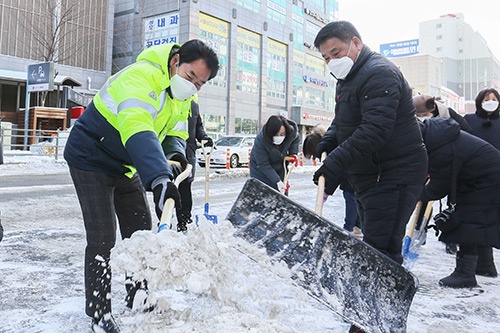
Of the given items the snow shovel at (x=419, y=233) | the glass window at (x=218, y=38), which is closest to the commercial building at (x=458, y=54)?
the glass window at (x=218, y=38)

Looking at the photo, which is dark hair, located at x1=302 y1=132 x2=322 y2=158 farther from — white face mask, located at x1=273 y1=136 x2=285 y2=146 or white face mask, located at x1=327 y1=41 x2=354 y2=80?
white face mask, located at x1=327 y1=41 x2=354 y2=80

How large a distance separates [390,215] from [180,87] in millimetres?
1442

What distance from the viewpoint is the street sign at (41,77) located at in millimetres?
17797

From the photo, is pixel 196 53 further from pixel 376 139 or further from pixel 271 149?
pixel 271 149

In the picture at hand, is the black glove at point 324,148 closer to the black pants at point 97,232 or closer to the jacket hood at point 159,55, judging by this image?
the jacket hood at point 159,55

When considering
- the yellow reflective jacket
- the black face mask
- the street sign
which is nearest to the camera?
the yellow reflective jacket

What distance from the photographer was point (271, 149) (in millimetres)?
4699

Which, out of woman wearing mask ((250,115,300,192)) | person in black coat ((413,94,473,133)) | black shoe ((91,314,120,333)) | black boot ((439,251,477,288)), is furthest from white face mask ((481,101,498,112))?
black shoe ((91,314,120,333))

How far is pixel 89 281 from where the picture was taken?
2.26 m

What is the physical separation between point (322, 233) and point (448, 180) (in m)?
1.57

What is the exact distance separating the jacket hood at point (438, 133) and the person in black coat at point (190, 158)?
224 centimetres

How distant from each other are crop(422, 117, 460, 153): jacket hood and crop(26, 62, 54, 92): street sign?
17771 mm

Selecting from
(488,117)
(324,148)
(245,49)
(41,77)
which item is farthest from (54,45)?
(324,148)

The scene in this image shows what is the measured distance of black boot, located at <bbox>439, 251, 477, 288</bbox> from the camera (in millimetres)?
3494
